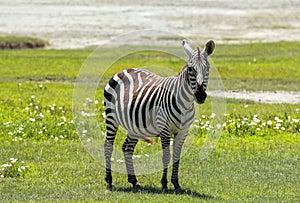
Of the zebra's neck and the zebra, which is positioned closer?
the zebra

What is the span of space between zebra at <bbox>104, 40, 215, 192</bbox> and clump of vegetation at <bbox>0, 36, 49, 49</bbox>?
80.3 feet

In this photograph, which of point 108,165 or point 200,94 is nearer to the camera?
point 200,94

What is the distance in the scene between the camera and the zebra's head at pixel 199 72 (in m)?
10.7

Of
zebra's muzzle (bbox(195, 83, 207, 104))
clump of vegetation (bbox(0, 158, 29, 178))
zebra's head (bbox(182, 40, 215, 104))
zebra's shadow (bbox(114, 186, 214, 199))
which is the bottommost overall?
zebra's shadow (bbox(114, 186, 214, 199))

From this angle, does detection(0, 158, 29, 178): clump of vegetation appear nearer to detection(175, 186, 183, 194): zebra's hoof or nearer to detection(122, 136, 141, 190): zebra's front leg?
detection(122, 136, 141, 190): zebra's front leg

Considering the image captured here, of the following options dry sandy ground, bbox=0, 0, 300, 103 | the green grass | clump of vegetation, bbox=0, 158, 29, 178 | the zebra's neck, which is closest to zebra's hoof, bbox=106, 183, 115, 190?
the green grass

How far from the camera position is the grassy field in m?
11.7

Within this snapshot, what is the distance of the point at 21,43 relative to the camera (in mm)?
36625

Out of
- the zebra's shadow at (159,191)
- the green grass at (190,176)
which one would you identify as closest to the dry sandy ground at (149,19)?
the green grass at (190,176)

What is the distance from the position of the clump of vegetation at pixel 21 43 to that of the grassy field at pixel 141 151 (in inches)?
382

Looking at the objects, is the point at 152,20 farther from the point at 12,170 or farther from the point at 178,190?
the point at 178,190

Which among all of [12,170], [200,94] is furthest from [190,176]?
[12,170]

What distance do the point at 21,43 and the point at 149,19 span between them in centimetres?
1196

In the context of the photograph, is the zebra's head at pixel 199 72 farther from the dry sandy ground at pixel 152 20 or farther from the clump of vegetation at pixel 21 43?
the dry sandy ground at pixel 152 20
